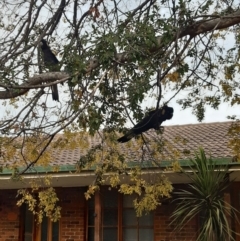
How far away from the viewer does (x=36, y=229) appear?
13.7 m

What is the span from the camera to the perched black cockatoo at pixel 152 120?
27.6 ft

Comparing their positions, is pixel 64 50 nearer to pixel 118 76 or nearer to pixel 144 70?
pixel 118 76

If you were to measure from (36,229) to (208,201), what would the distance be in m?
5.04

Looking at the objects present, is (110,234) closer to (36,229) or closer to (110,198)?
(110,198)

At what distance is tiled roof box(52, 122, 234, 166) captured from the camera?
10.9m

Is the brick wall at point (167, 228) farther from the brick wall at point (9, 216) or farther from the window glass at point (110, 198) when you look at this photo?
the brick wall at point (9, 216)

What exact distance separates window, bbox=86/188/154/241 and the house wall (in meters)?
0.21

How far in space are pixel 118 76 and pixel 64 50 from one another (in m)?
1.02

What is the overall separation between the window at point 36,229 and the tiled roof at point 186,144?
1.73 meters

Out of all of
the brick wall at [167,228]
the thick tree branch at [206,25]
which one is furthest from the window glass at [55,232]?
the thick tree branch at [206,25]

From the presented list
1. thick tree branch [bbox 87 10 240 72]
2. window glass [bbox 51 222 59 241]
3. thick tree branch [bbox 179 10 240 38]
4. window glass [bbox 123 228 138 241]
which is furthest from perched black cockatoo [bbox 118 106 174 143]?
window glass [bbox 51 222 59 241]

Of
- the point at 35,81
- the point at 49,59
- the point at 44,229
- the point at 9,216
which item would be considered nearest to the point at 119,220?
the point at 44,229

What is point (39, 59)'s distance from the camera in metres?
9.35

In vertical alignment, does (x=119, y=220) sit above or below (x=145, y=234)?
above
